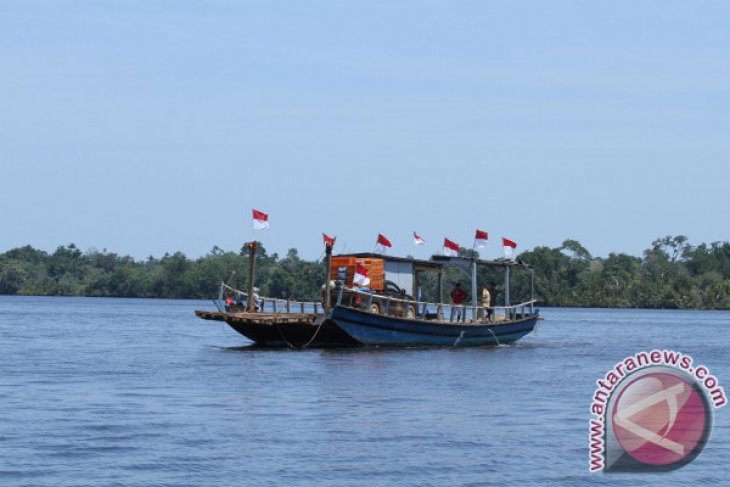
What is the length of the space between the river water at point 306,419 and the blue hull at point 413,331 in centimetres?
56

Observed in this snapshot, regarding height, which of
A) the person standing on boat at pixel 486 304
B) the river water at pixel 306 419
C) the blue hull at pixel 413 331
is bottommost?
the river water at pixel 306 419

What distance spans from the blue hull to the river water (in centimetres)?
56

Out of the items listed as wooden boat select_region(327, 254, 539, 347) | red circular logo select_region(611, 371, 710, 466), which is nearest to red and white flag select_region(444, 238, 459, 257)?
wooden boat select_region(327, 254, 539, 347)

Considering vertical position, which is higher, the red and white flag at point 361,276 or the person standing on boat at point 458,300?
the red and white flag at point 361,276

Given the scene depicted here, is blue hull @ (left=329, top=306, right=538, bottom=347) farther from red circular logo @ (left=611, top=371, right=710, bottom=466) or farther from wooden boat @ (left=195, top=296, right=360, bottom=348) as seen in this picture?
red circular logo @ (left=611, top=371, right=710, bottom=466)

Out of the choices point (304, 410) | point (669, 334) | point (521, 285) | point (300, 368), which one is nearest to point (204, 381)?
point (300, 368)

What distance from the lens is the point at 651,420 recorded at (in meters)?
29.1

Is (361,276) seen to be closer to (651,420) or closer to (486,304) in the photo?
(486,304)

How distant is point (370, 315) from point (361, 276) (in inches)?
52.4

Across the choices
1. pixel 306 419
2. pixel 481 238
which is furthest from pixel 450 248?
pixel 306 419

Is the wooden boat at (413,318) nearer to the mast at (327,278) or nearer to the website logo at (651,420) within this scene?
the mast at (327,278)

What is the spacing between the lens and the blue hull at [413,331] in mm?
48656

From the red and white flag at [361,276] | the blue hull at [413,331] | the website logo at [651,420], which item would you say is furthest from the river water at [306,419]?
the red and white flag at [361,276]

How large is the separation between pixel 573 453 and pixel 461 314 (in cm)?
2790
